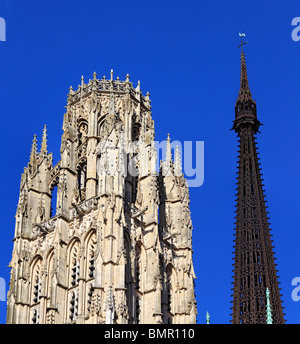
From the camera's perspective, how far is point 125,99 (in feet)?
271

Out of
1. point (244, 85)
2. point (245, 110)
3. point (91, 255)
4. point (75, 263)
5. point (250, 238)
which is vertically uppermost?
point (244, 85)

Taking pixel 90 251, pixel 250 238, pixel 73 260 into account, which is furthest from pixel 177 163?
pixel 250 238

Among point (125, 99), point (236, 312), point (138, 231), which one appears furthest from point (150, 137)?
point (236, 312)

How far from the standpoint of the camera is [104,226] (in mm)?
70938

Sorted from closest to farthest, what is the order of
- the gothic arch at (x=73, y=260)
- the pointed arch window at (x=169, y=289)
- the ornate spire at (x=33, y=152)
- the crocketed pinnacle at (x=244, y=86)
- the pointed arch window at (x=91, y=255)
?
the pointed arch window at (x=91, y=255), the gothic arch at (x=73, y=260), the pointed arch window at (x=169, y=289), the ornate spire at (x=33, y=152), the crocketed pinnacle at (x=244, y=86)

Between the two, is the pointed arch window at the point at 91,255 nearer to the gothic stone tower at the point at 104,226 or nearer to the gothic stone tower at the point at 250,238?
the gothic stone tower at the point at 104,226

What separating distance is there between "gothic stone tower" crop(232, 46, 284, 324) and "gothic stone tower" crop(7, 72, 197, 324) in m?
19.8

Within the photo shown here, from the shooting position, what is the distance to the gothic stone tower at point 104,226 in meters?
70.6

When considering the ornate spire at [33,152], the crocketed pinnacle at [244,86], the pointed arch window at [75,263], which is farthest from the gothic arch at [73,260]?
the crocketed pinnacle at [244,86]

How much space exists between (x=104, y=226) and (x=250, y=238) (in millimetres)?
34434

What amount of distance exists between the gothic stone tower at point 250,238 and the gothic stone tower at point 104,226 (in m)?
19.8

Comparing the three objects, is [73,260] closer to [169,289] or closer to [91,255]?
[91,255]
